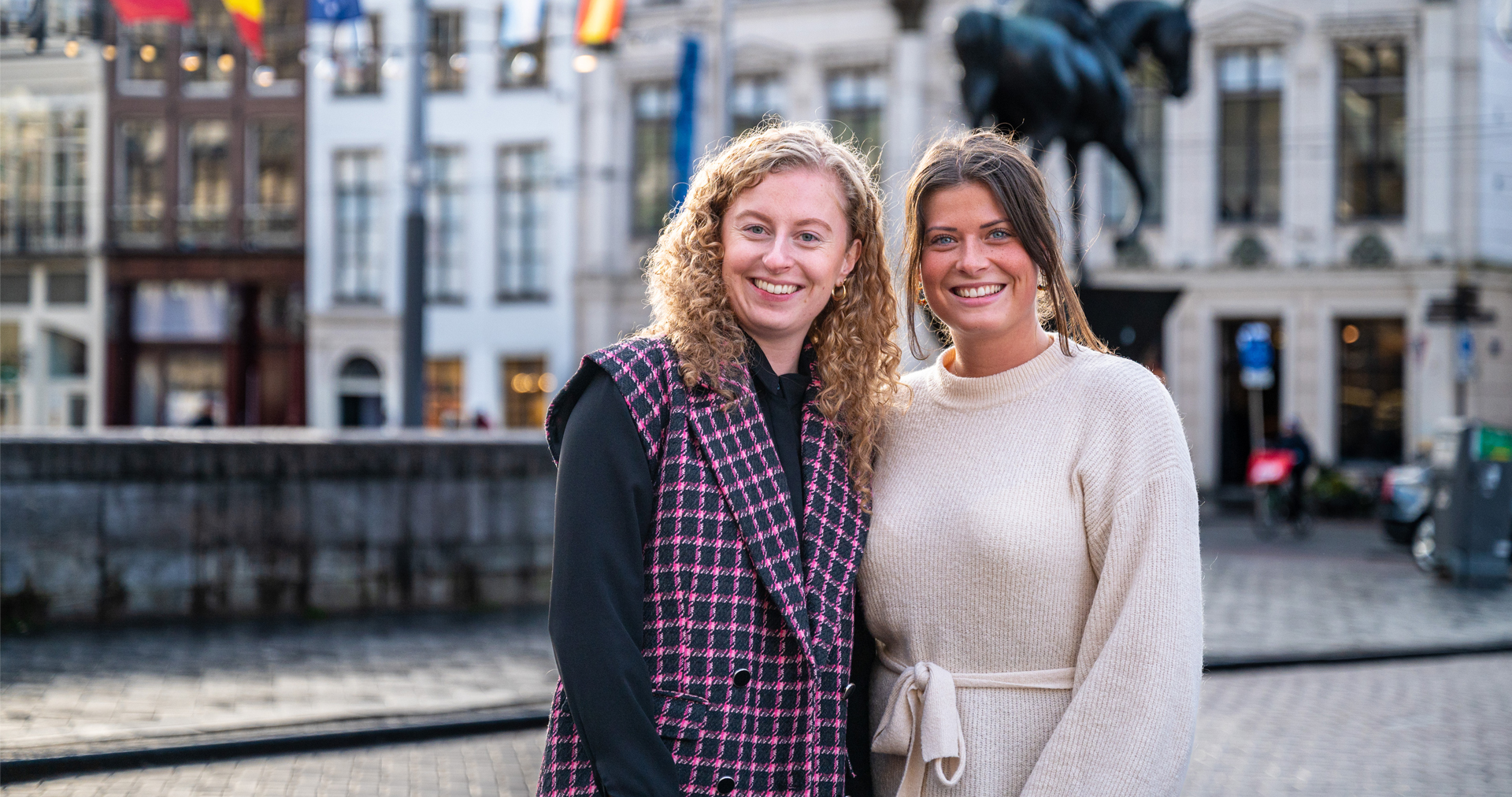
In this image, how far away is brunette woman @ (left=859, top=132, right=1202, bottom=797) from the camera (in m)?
2.22

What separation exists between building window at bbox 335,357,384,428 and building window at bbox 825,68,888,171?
42.2 feet

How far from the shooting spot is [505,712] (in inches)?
286

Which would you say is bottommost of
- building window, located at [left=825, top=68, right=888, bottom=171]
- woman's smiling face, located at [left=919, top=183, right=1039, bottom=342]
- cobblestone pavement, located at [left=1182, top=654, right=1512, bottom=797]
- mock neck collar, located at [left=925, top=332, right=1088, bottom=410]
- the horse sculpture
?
cobblestone pavement, located at [left=1182, top=654, right=1512, bottom=797]

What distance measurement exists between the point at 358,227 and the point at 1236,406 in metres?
20.8

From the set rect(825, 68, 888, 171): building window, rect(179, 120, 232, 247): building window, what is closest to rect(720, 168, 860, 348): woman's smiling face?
rect(825, 68, 888, 171): building window

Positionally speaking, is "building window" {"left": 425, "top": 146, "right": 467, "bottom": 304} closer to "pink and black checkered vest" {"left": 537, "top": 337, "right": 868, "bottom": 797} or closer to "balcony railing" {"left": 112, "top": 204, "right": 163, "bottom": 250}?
"balcony railing" {"left": 112, "top": 204, "right": 163, "bottom": 250}

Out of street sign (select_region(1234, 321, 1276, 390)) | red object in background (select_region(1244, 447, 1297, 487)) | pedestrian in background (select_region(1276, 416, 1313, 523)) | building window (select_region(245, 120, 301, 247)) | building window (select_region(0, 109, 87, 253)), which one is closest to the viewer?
red object in background (select_region(1244, 447, 1297, 487))

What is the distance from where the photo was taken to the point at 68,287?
34594mm

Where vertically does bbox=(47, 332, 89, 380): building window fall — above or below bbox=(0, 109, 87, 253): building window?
below

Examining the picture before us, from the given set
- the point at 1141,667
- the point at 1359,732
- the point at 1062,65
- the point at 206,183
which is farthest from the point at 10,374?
the point at 1141,667

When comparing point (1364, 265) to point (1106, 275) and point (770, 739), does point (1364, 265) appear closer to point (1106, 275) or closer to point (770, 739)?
point (1106, 275)

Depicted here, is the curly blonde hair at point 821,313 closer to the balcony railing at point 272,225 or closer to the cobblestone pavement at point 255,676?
the cobblestone pavement at point 255,676

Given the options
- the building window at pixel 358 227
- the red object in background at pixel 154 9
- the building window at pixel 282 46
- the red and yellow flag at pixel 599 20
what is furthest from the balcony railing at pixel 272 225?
the red object in background at pixel 154 9

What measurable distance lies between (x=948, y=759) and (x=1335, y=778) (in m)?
4.48
